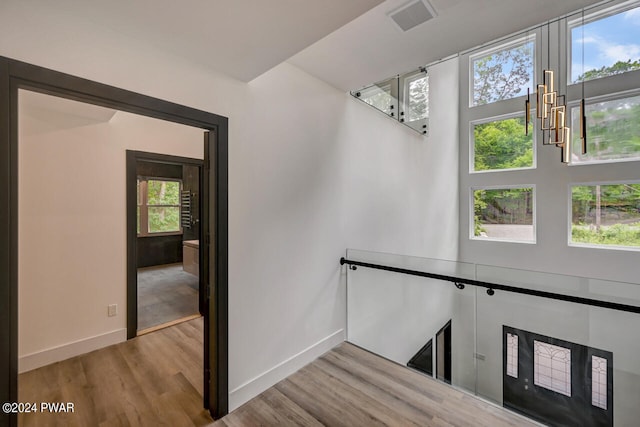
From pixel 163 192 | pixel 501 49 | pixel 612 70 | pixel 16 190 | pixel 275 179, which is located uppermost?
pixel 501 49

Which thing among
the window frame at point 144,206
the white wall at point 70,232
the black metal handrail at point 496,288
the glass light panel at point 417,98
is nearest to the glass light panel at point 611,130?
the glass light panel at point 417,98

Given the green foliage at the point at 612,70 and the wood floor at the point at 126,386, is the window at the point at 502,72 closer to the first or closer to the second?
the green foliage at the point at 612,70

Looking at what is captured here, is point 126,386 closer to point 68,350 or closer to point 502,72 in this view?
point 68,350

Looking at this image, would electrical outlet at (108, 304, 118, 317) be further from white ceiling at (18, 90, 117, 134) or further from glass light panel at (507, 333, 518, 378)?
glass light panel at (507, 333, 518, 378)

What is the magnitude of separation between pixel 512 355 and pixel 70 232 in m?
4.29

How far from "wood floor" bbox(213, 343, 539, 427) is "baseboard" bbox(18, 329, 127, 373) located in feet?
5.92

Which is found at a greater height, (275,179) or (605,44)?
(605,44)

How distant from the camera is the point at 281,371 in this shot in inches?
92.6

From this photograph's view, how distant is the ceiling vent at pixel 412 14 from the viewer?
1.65 meters

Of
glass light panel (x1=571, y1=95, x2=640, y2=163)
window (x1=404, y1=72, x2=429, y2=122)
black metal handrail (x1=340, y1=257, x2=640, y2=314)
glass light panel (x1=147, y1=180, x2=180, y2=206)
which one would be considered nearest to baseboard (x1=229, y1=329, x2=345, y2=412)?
black metal handrail (x1=340, y1=257, x2=640, y2=314)

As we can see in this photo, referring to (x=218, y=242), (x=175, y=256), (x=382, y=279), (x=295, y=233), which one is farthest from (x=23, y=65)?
(x=175, y=256)

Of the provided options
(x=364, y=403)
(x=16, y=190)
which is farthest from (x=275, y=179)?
(x=364, y=403)

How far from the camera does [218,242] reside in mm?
1926

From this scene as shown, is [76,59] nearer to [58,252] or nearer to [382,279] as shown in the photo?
[58,252]
